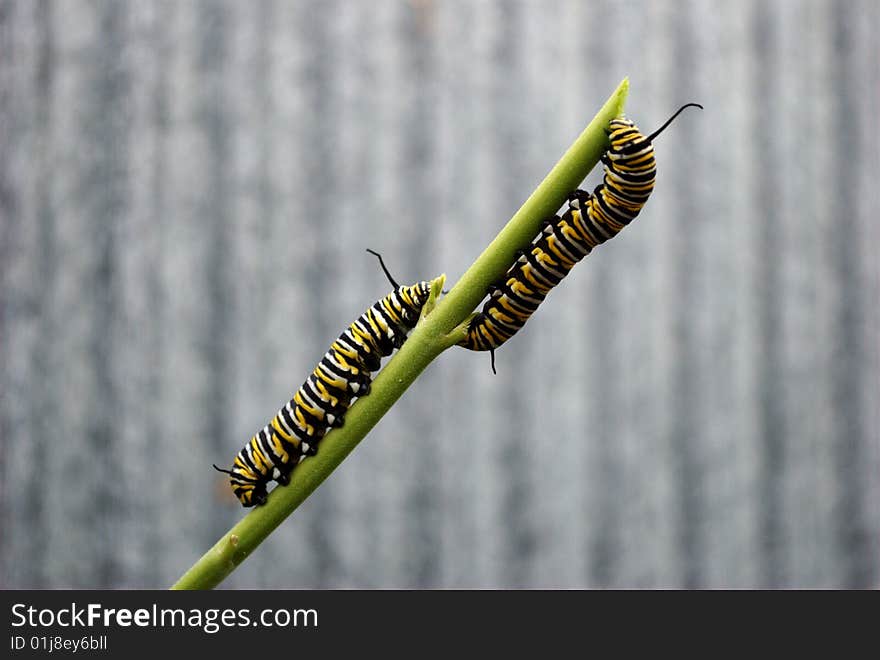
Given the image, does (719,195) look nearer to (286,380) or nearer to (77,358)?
(286,380)

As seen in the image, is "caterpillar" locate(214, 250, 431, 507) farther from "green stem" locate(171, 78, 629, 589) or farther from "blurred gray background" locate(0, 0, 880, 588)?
"blurred gray background" locate(0, 0, 880, 588)

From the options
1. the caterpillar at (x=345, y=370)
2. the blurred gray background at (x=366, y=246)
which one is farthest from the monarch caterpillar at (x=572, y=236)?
the blurred gray background at (x=366, y=246)

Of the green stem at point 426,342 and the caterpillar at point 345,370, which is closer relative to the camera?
the green stem at point 426,342

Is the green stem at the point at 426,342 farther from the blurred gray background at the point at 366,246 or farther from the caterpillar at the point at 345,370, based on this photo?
the blurred gray background at the point at 366,246

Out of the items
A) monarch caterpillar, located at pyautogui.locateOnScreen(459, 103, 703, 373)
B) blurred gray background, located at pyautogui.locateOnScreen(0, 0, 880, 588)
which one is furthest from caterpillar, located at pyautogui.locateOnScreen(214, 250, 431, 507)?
blurred gray background, located at pyautogui.locateOnScreen(0, 0, 880, 588)

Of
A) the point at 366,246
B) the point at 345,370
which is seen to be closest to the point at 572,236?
the point at 345,370

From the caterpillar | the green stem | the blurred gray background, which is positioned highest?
the blurred gray background
